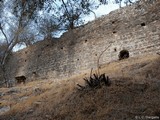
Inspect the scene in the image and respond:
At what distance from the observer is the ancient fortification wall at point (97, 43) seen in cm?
1609

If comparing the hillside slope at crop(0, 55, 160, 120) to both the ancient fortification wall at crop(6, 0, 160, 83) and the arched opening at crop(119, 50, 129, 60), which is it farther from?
the arched opening at crop(119, 50, 129, 60)

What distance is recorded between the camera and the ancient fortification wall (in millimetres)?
16094

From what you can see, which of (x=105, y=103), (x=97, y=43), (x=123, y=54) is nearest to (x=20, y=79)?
(x=97, y=43)

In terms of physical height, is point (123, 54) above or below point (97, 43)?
below

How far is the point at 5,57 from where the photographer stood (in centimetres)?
2350

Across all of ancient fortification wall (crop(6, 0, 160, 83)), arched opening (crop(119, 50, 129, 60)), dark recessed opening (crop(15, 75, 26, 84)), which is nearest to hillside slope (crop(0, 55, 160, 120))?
ancient fortification wall (crop(6, 0, 160, 83))

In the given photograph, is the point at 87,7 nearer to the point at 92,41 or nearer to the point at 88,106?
the point at 88,106

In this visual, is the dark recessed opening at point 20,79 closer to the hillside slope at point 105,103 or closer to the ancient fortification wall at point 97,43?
the ancient fortification wall at point 97,43

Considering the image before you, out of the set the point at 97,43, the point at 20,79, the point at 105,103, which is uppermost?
the point at 97,43

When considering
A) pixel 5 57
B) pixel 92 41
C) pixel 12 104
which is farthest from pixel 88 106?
pixel 5 57

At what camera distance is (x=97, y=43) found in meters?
18.0

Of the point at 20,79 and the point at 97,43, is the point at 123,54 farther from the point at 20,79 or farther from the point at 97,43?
the point at 20,79

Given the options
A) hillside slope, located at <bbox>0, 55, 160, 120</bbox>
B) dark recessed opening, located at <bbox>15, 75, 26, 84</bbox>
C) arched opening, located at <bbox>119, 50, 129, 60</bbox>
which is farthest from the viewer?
dark recessed opening, located at <bbox>15, 75, 26, 84</bbox>

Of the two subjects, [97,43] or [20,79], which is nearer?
[97,43]
